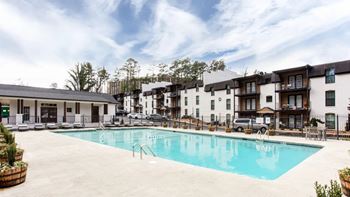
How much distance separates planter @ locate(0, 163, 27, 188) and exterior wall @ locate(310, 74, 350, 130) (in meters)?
24.4

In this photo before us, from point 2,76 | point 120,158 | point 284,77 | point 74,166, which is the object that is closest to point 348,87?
point 284,77

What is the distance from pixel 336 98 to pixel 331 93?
657mm

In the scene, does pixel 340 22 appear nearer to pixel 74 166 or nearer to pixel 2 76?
pixel 74 166

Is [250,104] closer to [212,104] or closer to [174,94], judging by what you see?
[212,104]

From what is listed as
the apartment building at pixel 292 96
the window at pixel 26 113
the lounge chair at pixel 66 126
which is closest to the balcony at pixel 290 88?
the apartment building at pixel 292 96

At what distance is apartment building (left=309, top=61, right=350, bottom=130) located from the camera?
66.8 feet

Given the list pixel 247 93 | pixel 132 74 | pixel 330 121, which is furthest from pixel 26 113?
pixel 132 74

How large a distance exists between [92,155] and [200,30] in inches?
575

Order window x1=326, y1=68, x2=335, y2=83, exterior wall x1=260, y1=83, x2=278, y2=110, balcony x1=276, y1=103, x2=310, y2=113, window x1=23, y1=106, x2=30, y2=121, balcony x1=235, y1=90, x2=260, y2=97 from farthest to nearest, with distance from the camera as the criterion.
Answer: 1. balcony x1=235, y1=90, x2=260, y2=97
2. exterior wall x1=260, y1=83, x2=278, y2=110
3. window x1=23, y1=106, x2=30, y2=121
4. balcony x1=276, y1=103, x2=310, y2=113
5. window x1=326, y1=68, x2=335, y2=83

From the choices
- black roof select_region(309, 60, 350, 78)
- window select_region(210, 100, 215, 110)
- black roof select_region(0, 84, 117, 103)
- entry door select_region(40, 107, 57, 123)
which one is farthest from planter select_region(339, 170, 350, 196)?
window select_region(210, 100, 215, 110)

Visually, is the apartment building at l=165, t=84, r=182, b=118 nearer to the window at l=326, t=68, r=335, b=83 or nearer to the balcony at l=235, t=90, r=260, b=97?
the balcony at l=235, t=90, r=260, b=97

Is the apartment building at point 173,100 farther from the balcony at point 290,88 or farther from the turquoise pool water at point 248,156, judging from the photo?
the turquoise pool water at point 248,156

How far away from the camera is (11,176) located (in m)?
4.79

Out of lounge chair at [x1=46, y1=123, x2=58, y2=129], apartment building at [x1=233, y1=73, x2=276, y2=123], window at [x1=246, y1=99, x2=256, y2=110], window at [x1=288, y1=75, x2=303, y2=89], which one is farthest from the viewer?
window at [x1=246, y1=99, x2=256, y2=110]
